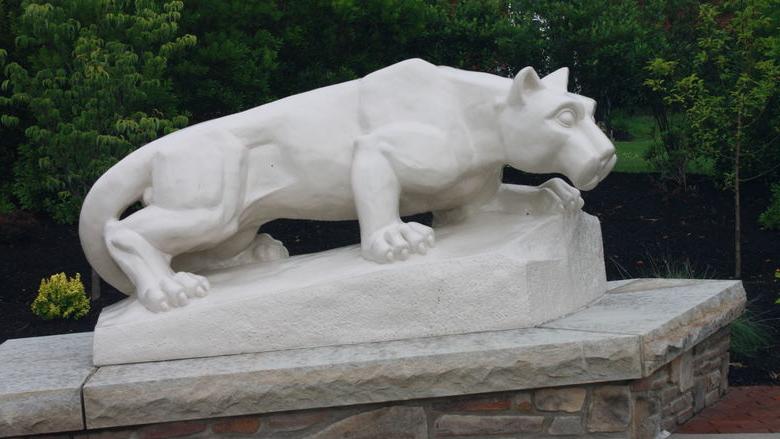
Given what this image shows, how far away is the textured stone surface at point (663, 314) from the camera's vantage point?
4.51 metres

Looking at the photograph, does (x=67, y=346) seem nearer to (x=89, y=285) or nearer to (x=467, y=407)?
(x=467, y=407)

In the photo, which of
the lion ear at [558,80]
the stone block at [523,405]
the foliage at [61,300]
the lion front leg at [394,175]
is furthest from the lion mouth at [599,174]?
the foliage at [61,300]

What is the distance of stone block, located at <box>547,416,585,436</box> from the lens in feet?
14.7

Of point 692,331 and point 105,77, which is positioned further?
point 105,77

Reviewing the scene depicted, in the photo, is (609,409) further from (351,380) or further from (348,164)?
(348,164)

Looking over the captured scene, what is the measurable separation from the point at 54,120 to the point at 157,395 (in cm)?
480

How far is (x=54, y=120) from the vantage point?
852cm

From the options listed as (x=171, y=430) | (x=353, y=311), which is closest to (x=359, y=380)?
(x=353, y=311)

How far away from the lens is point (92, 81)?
26.5 feet

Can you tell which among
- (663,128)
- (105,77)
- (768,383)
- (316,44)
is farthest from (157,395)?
(663,128)

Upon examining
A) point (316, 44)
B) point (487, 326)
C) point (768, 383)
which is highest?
point (316, 44)

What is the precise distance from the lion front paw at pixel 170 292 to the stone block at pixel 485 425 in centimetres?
130

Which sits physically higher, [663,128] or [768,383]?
[663,128]

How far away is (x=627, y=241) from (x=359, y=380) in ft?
19.0
